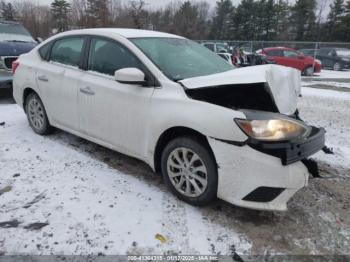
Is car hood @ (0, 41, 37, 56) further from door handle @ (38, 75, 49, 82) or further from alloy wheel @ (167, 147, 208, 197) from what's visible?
alloy wheel @ (167, 147, 208, 197)

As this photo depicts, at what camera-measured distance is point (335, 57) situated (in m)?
19.5

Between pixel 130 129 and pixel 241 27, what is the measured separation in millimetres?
46731

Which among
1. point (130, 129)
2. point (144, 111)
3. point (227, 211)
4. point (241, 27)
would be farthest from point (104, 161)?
point (241, 27)

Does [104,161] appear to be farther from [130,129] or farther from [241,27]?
[241,27]

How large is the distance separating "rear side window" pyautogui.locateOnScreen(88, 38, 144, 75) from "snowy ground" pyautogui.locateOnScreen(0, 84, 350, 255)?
1181 mm

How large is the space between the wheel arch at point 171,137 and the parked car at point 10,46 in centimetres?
497

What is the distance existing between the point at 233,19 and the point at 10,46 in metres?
43.8

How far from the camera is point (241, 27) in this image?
46094 mm

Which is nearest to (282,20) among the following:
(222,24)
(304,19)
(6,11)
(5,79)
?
(304,19)

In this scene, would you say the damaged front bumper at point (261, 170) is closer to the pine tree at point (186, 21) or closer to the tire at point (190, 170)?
the tire at point (190, 170)

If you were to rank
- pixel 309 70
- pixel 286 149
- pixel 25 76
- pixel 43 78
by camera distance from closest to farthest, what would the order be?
1. pixel 286 149
2. pixel 43 78
3. pixel 25 76
4. pixel 309 70

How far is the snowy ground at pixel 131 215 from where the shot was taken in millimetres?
2467

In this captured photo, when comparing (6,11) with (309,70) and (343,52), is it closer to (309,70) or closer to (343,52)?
(309,70)

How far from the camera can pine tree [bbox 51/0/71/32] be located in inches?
1211
